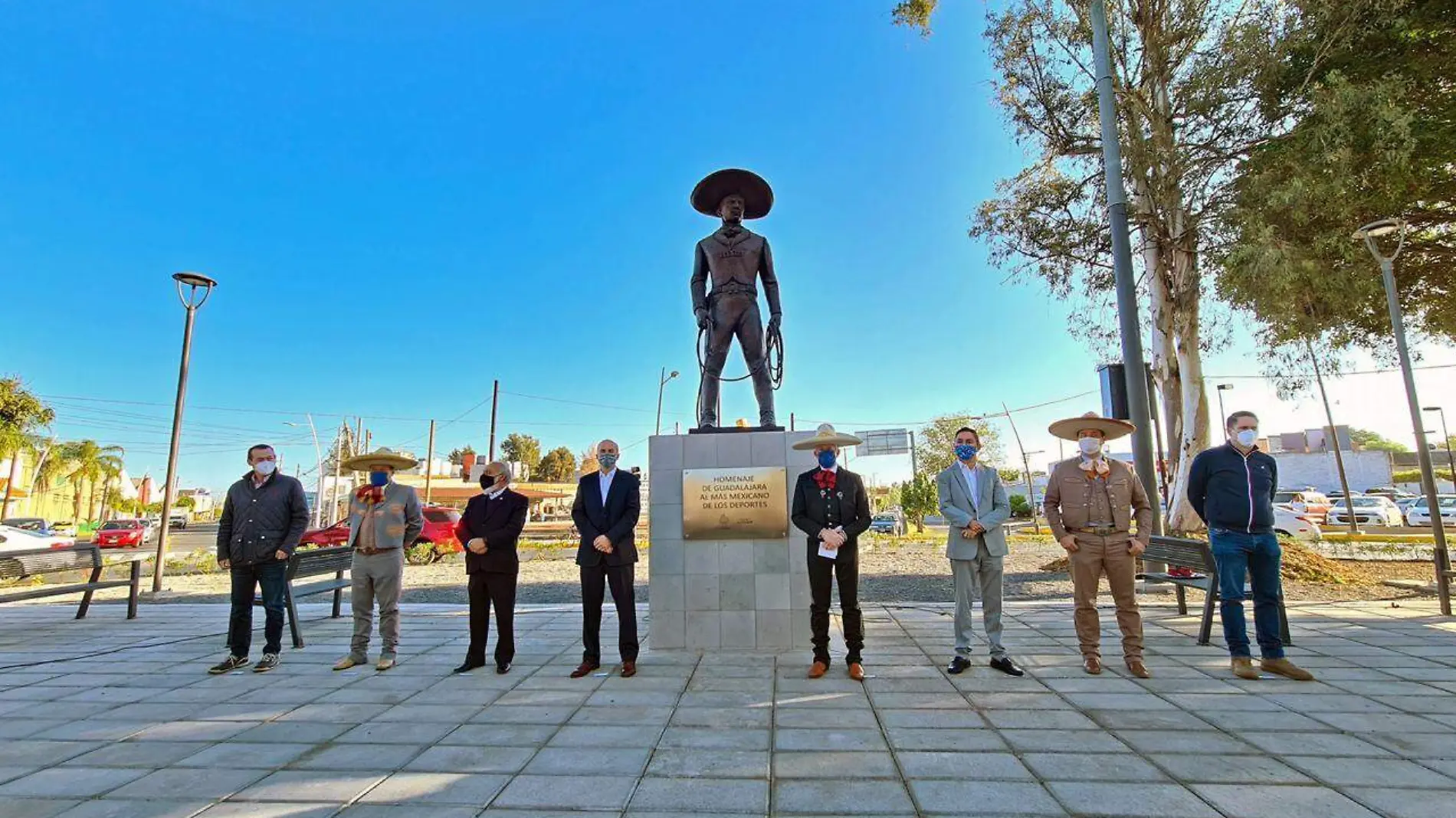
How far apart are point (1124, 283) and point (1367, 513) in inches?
1062

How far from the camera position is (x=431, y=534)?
16.6 meters

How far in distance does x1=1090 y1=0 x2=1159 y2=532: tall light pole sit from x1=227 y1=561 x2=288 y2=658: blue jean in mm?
8694

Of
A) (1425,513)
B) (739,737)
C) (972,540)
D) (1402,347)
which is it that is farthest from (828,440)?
(1425,513)

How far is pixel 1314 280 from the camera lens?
30.2 feet

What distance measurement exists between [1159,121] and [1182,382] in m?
4.35

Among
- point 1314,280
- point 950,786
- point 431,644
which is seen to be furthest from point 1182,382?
point 431,644

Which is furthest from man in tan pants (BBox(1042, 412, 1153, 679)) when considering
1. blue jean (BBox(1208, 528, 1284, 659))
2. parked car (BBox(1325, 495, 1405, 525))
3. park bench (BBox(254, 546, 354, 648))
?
parked car (BBox(1325, 495, 1405, 525))

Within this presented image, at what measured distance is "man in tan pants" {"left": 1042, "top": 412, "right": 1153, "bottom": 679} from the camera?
460 cm

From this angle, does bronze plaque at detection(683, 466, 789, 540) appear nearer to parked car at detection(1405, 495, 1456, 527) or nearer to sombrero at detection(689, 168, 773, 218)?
sombrero at detection(689, 168, 773, 218)

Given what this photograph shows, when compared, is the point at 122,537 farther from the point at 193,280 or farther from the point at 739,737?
the point at 739,737

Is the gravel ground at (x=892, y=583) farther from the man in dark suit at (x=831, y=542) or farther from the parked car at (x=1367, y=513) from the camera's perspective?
the parked car at (x=1367, y=513)

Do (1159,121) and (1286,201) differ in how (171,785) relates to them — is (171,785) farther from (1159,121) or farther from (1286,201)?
(1159,121)

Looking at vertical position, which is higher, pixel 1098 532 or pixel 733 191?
pixel 733 191

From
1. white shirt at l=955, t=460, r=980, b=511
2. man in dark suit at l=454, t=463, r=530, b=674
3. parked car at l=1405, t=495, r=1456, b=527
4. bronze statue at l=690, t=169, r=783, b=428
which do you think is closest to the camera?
white shirt at l=955, t=460, r=980, b=511
